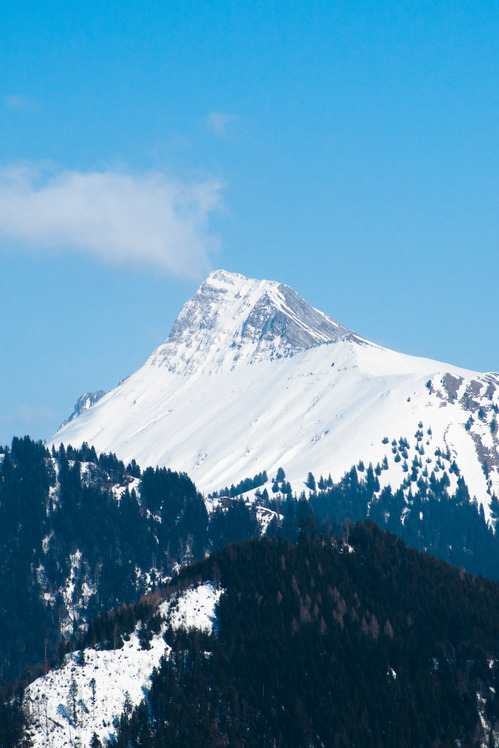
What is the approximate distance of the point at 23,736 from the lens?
190000 millimetres

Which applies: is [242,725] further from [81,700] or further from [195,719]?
[81,700]

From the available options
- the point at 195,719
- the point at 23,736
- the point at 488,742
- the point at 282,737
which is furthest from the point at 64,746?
the point at 488,742

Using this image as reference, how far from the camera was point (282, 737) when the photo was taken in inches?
7830

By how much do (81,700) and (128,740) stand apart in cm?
1256

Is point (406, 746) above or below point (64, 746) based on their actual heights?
below

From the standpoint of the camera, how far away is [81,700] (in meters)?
200

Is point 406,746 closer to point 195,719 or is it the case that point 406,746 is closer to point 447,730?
point 447,730

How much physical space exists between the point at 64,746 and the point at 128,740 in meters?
11.6

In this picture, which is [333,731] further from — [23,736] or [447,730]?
[23,736]

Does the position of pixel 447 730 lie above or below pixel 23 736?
below

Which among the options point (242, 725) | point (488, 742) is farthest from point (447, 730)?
point (242, 725)

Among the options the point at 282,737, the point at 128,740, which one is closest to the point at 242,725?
the point at 282,737

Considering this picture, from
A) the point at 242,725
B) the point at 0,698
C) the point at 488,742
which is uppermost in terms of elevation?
the point at 0,698

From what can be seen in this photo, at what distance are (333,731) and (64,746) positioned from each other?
49578 millimetres
